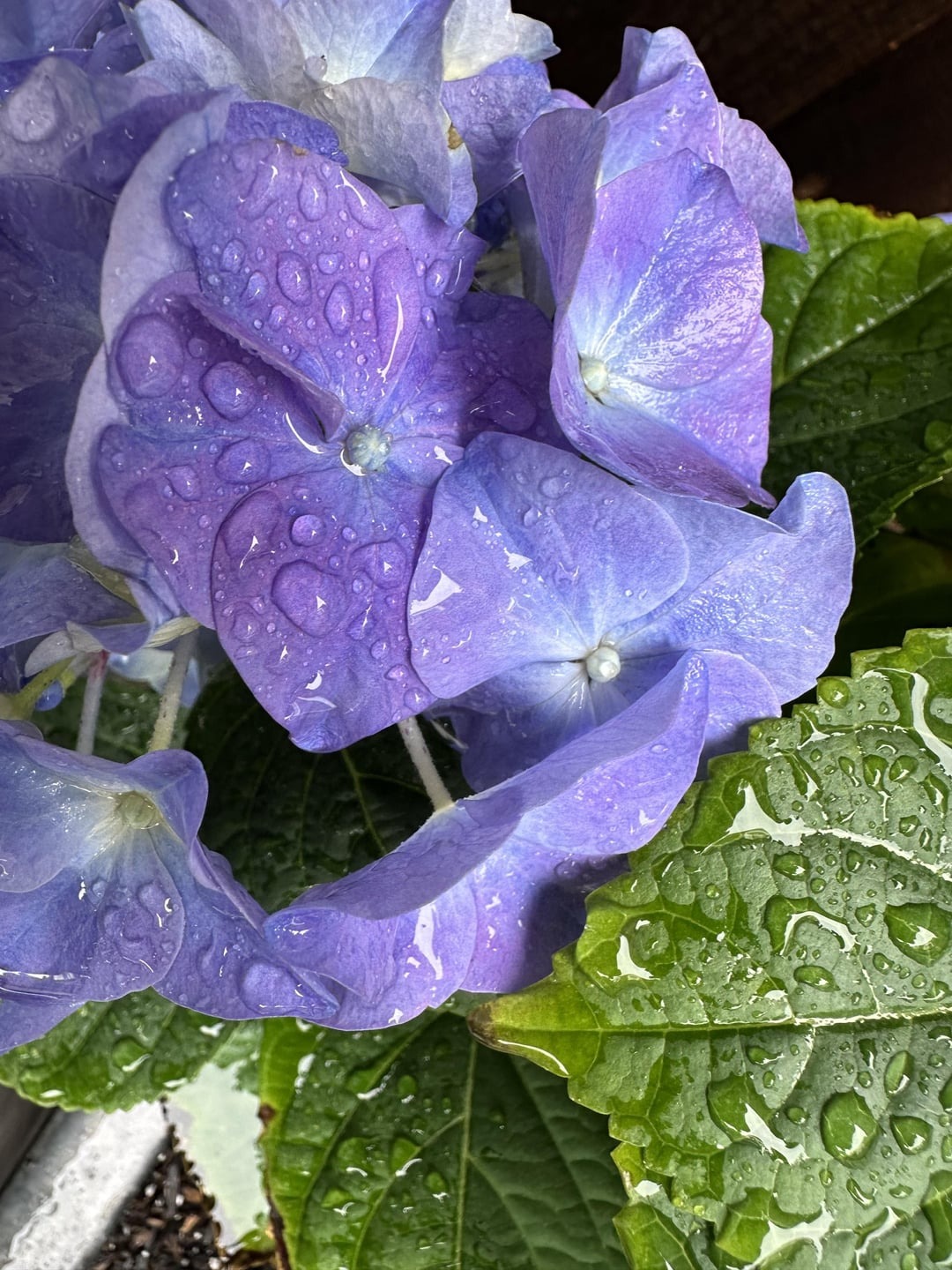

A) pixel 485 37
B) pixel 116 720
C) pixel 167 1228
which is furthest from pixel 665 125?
pixel 167 1228

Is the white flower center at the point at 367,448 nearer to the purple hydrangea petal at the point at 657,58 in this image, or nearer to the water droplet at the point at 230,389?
the water droplet at the point at 230,389

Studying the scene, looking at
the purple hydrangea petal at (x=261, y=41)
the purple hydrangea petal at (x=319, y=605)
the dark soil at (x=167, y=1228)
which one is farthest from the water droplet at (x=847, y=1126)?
the dark soil at (x=167, y=1228)

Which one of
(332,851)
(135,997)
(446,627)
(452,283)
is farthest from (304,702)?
(135,997)

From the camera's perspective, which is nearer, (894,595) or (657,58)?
(657,58)

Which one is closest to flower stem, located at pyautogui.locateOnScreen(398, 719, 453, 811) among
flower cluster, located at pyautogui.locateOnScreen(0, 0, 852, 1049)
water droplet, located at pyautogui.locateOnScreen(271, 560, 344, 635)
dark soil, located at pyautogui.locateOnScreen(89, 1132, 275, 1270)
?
flower cluster, located at pyautogui.locateOnScreen(0, 0, 852, 1049)

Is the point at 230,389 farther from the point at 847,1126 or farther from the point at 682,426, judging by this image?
the point at 847,1126

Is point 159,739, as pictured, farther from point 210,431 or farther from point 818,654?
point 818,654
